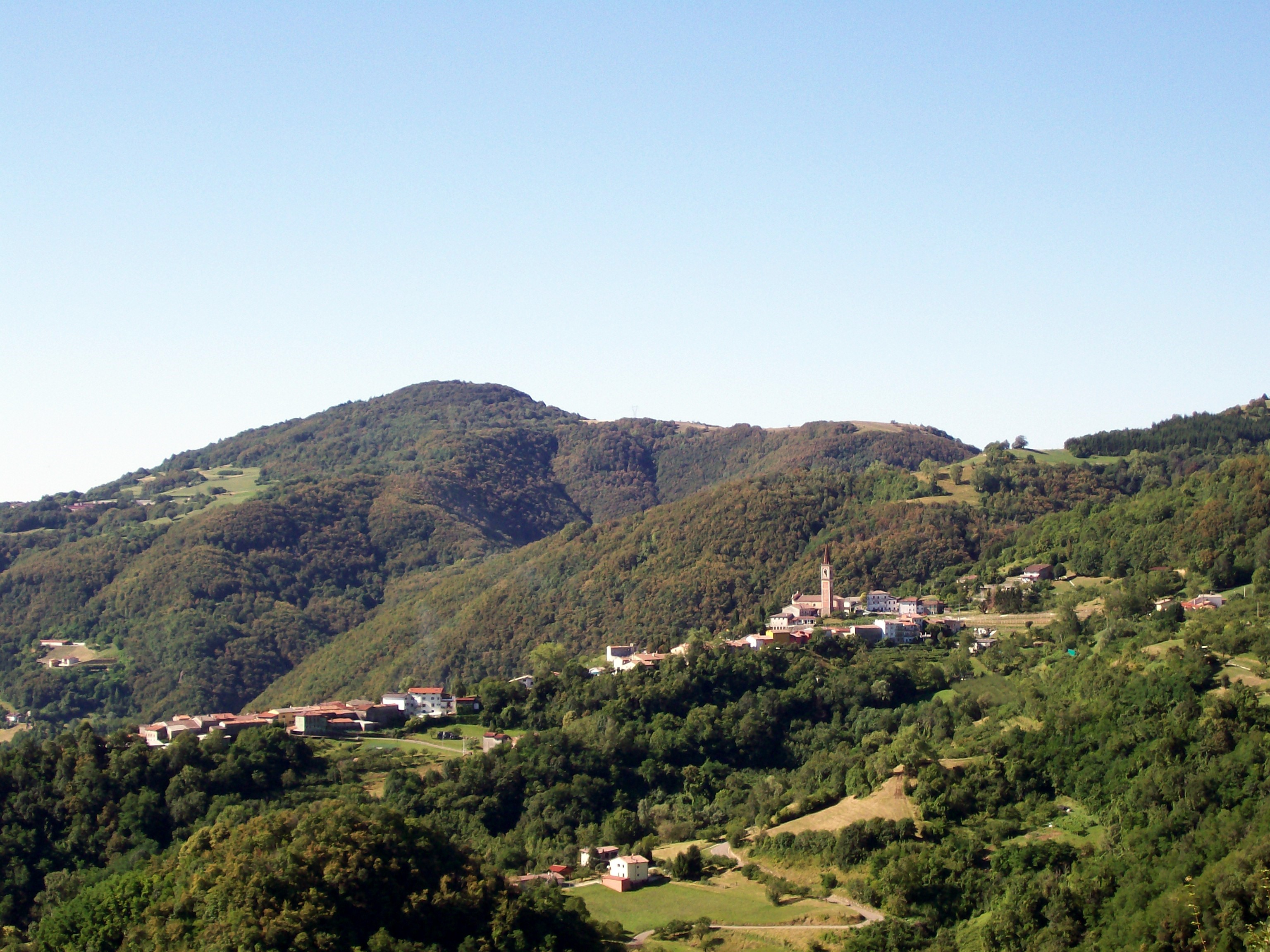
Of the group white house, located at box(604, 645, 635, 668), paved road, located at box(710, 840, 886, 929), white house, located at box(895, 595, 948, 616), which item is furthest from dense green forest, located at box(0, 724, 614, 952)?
white house, located at box(895, 595, 948, 616)

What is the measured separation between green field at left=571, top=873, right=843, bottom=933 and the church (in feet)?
114

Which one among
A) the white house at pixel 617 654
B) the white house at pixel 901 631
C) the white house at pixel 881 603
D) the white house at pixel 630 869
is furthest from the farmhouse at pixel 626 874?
the white house at pixel 881 603

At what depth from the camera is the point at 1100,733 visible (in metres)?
53.2

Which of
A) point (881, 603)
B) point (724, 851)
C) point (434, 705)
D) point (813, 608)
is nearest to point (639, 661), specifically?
point (434, 705)

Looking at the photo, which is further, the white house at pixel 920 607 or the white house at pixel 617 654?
the white house at pixel 920 607

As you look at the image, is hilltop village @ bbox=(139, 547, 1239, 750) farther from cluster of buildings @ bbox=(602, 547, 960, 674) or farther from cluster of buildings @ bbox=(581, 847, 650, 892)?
cluster of buildings @ bbox=(581, 847, 650, 892)

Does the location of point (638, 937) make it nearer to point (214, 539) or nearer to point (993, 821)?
point (993, 821)

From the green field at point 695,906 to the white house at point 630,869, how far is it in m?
0.50

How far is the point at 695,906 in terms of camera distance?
155 ft

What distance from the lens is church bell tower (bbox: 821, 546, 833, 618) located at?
89125mm

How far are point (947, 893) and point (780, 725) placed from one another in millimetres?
21819

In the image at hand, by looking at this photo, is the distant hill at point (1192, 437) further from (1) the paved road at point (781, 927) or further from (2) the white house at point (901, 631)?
(1) the paved road at point (781, 927)

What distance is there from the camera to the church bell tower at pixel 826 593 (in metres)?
89.1

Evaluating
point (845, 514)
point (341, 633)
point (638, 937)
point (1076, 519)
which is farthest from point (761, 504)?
point (638, 937)
